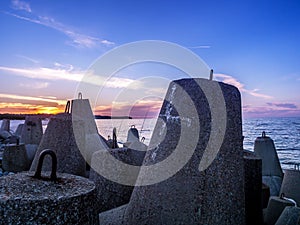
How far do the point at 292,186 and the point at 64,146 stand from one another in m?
4.17

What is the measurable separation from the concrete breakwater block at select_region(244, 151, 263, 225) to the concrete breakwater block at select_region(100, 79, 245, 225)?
2.66 feet

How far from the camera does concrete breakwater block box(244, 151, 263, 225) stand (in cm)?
333

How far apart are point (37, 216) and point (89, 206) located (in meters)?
0.30

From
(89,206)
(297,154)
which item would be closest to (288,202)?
(89,206)

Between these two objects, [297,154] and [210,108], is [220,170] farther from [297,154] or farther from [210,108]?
[297,154]

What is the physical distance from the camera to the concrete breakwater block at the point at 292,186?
5.27 m

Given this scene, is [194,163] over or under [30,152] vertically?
over

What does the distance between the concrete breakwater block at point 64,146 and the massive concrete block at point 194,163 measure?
1.71 metres

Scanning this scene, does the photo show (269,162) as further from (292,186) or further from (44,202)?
(44,202)

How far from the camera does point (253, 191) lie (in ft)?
11.1

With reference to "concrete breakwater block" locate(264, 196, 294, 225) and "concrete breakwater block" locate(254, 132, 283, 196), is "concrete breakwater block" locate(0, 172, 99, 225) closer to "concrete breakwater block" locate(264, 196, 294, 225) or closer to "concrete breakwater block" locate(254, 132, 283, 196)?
"concrete breakwater block" locate(264, 196, 294, 225)

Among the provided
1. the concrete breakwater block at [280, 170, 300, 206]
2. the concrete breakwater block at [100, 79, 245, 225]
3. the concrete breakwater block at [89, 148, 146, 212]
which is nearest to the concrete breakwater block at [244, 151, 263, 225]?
the concrete breakwater block at [100, 79, 245, 225]

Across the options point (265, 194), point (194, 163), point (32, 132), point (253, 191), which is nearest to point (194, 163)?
point (194, 163)

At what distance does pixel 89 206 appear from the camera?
1.69 meters
